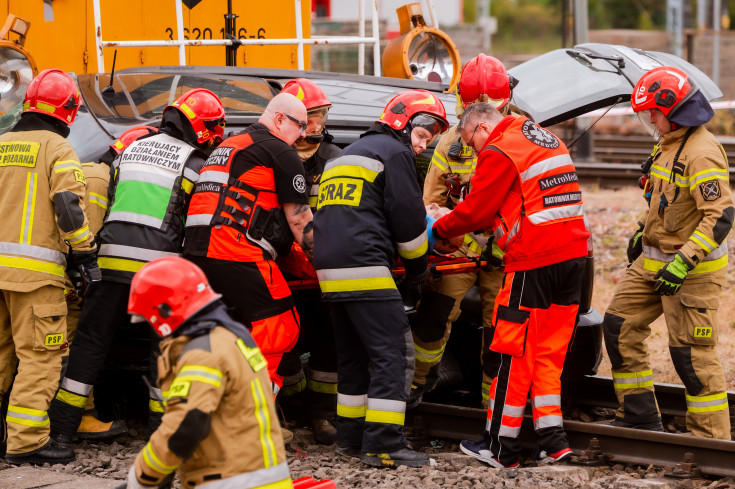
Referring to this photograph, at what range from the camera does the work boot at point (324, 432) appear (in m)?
6.17

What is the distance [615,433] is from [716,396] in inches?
26.2

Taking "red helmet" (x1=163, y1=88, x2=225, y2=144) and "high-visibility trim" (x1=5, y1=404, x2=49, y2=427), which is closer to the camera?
"high-visibility trim" (x1=5, y1=404, x2=49, y2=427)

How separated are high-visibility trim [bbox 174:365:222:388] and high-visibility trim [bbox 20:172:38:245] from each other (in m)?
2.31

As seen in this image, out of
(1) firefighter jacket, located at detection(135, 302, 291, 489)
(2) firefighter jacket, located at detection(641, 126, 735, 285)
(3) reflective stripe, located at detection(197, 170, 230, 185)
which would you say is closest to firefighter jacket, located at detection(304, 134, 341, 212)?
(3) reflective stripe, located at detection(197, 170, 230, 185)

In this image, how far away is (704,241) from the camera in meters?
5.79

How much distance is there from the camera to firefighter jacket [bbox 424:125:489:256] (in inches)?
257

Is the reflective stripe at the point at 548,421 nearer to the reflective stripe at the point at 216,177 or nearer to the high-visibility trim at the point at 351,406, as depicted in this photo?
the high-visibility trim at the point at 351,406

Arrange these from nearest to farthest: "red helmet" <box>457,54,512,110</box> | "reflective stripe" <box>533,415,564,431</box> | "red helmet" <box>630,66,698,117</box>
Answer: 1. "reflective stripe" <box>533,415,564,431</box>
2. "red helmet" <box>630,66,698,117</box>
3. "red helmet" <box>457,54,512,110</box>

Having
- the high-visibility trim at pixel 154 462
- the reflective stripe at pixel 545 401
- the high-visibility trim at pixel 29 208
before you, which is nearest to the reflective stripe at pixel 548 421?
the reflective stripe at pixel 545 401

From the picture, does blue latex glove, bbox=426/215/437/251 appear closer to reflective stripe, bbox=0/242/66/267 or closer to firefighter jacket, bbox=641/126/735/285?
firefighter jacket, bbox=641/126/735/285

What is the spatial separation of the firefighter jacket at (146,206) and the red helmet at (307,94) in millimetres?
691

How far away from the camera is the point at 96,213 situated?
5.97 meters

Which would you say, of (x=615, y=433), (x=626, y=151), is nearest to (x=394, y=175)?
(x=615, y=433)

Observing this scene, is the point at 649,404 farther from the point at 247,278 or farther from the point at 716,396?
the point at 247,278
